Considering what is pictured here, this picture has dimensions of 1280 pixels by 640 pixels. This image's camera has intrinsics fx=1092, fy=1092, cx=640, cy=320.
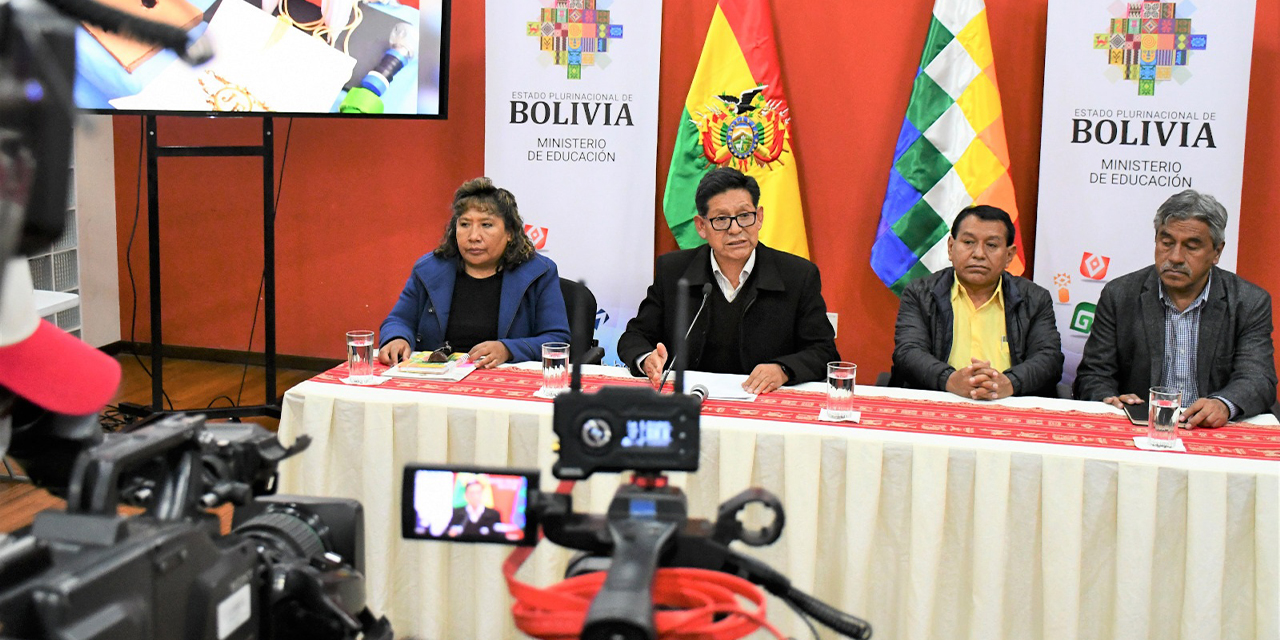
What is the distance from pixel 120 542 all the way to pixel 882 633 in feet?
6.12

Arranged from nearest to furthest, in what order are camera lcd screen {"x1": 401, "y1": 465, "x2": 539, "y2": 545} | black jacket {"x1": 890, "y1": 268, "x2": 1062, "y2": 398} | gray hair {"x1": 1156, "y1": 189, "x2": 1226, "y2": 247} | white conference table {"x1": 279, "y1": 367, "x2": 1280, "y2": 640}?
camera lcd screen {"x1": 401, "y1": 465, "x2": 539, "y2": 545}
white conference table {"x1": 279, "y1": 367, "x2": 1280, "y2": 640}
gray hair {"x1": 1156, "y1": 189, "x2": 1226, "y2": 247}
black jacket {"x1": 890, "y1": 268, "x2": 1062, "y2": 398}

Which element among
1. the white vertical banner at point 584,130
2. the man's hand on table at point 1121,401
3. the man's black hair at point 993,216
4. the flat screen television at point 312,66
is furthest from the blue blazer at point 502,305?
the man's hand on table at point 1121,401

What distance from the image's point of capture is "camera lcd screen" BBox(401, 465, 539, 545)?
1.02 m

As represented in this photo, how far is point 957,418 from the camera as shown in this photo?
2.50 m

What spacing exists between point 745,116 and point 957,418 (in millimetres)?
1971

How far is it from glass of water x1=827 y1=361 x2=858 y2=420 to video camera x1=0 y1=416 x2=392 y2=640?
1428mm

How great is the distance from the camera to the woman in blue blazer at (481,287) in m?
3.22

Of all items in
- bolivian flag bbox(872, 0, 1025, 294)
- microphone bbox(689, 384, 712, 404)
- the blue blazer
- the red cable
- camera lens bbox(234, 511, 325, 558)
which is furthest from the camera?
bolivian flag bbox(872, 0, 1025, 294)

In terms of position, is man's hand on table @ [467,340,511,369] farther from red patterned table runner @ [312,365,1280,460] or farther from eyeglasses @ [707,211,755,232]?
eyeglasses @ [707,211,755,232]

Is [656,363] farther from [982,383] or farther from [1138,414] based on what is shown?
[1138,414]

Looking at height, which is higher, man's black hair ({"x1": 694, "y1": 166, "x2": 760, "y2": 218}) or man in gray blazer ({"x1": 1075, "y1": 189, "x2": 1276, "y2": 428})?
man's black hair ({"x1": 694, "y1": 166, "x2": 760, "y2": 218})

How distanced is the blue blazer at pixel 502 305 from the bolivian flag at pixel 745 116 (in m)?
1.09

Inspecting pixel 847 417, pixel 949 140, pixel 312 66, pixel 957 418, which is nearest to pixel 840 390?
Result: pixel 847 417

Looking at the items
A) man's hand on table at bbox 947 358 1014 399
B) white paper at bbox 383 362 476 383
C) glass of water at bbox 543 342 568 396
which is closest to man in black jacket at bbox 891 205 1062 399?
man's hand on table at bbox 947 358 1014 399
